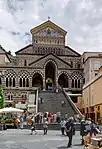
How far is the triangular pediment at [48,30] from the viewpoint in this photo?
80562 mm

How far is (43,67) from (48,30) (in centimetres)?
1030

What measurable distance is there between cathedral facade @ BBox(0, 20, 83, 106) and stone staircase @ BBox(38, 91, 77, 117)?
11.2 metres

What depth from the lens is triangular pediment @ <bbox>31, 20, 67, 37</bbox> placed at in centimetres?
8056

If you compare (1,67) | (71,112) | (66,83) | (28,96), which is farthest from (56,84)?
(71,112)

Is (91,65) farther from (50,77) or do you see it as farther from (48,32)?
(48,32)

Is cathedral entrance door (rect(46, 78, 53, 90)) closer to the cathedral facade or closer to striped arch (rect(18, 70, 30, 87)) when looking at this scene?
the cathedral facade

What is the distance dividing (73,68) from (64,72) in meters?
2.18

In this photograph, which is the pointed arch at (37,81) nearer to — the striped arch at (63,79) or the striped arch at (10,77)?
the striped arch at (63,79)

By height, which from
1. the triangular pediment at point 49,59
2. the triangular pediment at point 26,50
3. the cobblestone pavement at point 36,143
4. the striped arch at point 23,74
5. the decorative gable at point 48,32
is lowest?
the cobblestone pavement at point 36,143

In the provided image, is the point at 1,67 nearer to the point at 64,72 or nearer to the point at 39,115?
the point at 64,72

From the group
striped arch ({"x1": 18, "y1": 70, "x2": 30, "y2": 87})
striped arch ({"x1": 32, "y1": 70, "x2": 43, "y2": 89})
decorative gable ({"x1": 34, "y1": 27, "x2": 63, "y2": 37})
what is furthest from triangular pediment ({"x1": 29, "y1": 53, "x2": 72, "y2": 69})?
decorative gable ({"x1": 34, "y1": 27, "x2": 63, "y2": 37})

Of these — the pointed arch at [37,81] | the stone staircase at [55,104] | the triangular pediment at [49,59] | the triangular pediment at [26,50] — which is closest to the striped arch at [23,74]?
the triangular pediment at [49,59]

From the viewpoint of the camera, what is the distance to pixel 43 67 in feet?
247

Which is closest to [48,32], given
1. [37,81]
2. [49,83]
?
[37,81]
